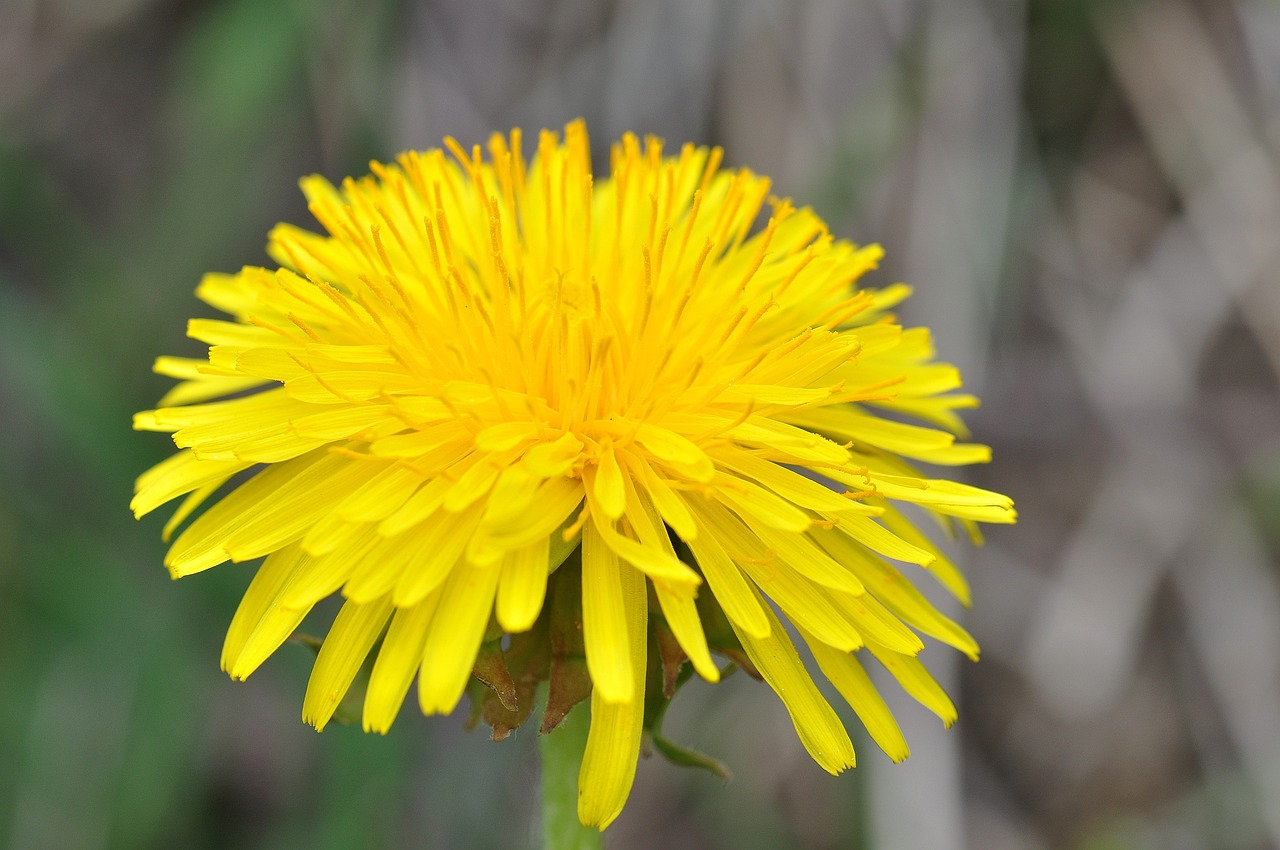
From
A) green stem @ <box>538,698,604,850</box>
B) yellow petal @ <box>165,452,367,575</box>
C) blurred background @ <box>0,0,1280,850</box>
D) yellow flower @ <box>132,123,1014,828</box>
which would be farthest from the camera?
blurred background @ <box>0,0,1280,850</box>

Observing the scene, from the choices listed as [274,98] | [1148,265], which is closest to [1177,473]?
[1148,265]

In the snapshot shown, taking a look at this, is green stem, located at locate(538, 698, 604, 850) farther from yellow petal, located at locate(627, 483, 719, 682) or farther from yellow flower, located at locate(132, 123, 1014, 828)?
yellow petal, located at locate(627, 483, 719, 682)

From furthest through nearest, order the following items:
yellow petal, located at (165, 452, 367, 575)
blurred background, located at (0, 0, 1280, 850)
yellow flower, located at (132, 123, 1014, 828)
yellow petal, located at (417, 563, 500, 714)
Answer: blurred background, located at (0, 0, 1280, 850) < yellow petal, located at (165, 452, 367, 575) < yellow flower, located at (132, 123, 1014, 828) < yellow petal, located at (417, 563, 500, 714)

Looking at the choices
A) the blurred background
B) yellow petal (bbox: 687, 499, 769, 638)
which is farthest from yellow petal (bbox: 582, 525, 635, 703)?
the blurred background

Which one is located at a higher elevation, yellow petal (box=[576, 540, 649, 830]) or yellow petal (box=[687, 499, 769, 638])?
yellow petal (box=[687, 499, 769, 638])

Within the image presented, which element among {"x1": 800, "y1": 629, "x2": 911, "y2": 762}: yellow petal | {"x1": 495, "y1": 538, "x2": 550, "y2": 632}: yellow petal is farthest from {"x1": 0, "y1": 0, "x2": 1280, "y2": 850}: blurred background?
{"x1": 495, "y1": 538, "x2": 550, "y2": 632}: yellow petal

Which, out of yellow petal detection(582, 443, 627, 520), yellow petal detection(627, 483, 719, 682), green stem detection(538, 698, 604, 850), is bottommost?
green stem detection(538, 698, 604, 850)

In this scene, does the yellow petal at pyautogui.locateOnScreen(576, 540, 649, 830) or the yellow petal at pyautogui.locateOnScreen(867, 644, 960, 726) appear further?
the yellow petal at pyautogui.locateOnScreen(867, 644, 960, 726)
